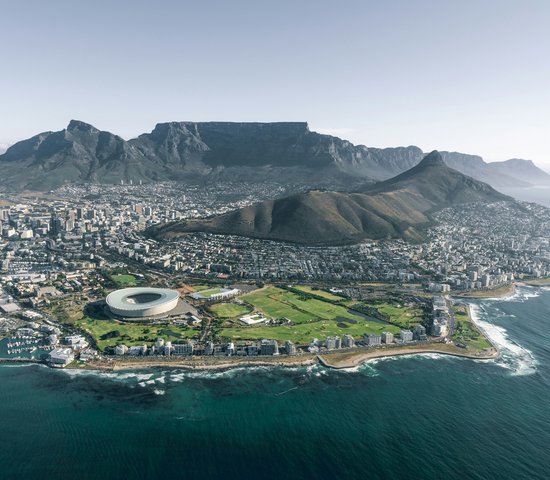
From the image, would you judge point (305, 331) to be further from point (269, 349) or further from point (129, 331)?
point (129, 331)

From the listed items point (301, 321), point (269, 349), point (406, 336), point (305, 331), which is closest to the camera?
point (269, 349)

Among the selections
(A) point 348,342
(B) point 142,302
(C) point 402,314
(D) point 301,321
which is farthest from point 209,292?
(C) point 402,314

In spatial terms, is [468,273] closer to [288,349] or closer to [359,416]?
[288,349]

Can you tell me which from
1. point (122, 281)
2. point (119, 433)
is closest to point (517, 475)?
point (119, 433)

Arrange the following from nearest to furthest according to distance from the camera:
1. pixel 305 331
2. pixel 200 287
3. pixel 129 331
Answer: pixel 129 331, pixel 305 331, pixel 200 287

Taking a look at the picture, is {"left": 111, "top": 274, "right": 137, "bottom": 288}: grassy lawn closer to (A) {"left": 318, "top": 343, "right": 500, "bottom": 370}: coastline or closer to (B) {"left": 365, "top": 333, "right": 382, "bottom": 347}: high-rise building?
(A) {"left": 318, "top": 343, "right": 500, "bottom": 370}: coastline

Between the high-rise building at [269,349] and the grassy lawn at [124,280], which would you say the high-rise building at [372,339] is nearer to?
the high-rise building at [269,349]

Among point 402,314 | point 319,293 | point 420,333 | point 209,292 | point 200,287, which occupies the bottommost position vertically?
point 200,287
